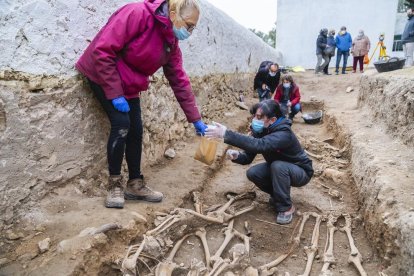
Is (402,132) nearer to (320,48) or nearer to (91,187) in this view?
(91,187)

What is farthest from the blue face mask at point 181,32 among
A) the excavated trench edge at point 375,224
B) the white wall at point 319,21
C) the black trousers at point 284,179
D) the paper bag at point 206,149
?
the white wall at point 319,21

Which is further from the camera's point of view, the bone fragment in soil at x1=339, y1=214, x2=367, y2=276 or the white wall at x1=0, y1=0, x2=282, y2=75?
the bone fragment in soil at x1=339, y1=214, x2=367, y2=276

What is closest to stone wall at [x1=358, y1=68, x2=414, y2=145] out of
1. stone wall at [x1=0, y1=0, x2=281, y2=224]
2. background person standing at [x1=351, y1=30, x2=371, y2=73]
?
stone wall at [x1=0, y1=0, x2=281, y2=224]

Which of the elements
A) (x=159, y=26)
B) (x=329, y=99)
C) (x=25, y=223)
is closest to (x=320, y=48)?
(x=329, y=99)

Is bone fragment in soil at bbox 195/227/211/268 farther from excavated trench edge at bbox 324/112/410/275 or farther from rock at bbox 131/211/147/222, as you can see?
excavated trench edge at bbox 324/112/410/275

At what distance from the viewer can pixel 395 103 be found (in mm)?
4043

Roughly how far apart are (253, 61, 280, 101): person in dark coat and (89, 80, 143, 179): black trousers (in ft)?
15.2

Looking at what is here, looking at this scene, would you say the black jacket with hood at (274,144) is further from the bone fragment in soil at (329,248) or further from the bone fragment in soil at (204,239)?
the bone fragment in soil at (204,239)

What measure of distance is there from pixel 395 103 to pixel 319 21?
1401cm

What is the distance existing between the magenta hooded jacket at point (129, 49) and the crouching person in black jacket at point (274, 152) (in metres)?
0.71

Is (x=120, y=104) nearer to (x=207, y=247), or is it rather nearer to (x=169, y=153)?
(x=207, y=247)

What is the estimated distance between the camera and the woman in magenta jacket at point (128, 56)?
2.24 metres

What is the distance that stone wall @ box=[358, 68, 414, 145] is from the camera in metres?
3.53

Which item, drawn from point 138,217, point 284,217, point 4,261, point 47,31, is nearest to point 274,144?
point 284,217
